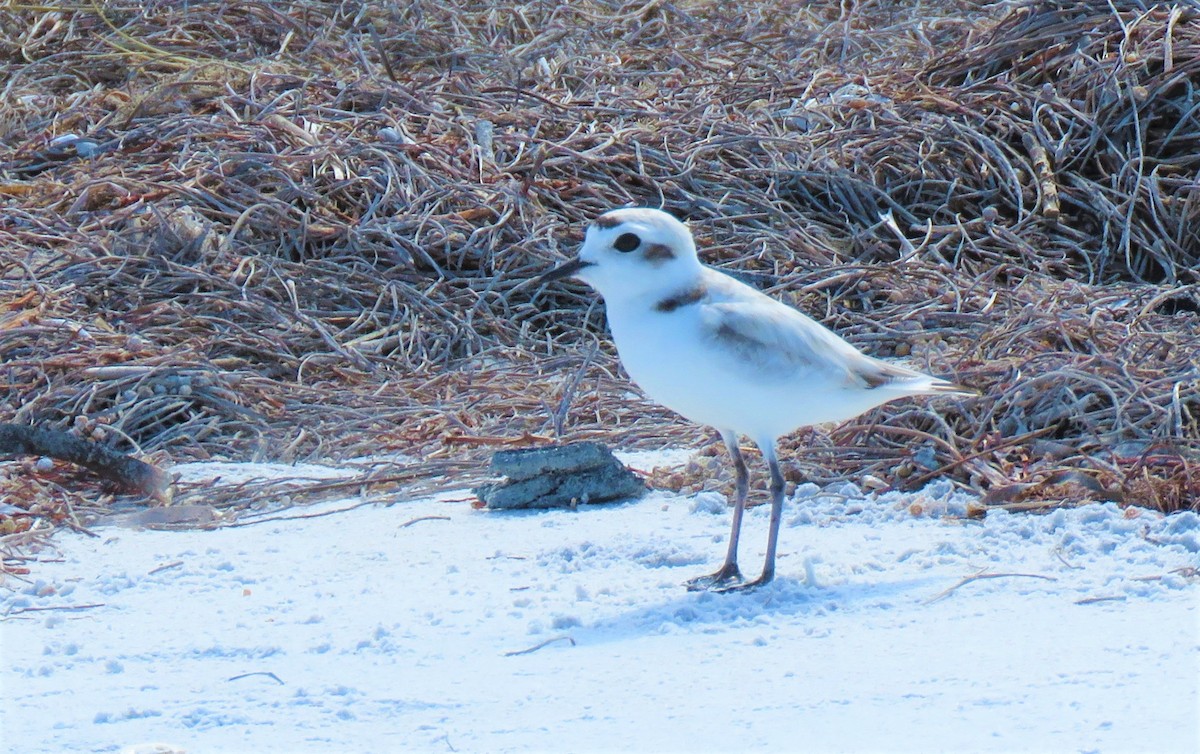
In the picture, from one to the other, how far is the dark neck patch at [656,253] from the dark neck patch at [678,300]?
3.4 inches

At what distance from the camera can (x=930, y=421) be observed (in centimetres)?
449

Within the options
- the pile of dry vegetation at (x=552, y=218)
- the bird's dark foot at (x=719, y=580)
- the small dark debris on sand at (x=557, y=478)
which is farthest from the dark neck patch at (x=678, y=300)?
the pile of dry vegetation at (x=552, y=218)

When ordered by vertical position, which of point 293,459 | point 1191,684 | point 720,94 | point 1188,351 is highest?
point 720,94

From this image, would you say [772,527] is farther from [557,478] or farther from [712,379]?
[557,478]

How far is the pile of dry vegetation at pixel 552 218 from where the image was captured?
4.86 metres

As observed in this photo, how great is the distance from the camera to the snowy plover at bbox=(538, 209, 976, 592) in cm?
343

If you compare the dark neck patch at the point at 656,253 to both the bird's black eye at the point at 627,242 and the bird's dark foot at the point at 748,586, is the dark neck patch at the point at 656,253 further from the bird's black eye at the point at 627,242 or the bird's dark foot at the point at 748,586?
the bird's dark foot at the point at 748,586

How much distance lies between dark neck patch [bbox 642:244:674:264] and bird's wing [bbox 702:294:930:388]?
0.49 ft

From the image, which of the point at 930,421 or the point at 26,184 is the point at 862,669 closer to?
the point at 930,421

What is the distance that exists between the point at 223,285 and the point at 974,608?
12.2 ft

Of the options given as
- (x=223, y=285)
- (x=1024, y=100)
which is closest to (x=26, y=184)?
(x=223, y=285)

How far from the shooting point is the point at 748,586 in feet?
11.1

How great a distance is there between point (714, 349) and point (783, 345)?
7.0 inches

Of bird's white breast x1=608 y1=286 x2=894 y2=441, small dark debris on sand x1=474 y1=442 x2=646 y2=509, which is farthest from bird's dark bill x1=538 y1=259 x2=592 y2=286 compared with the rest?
small dark debris on sand x1=474 y1=442 x2=646 y2=509
